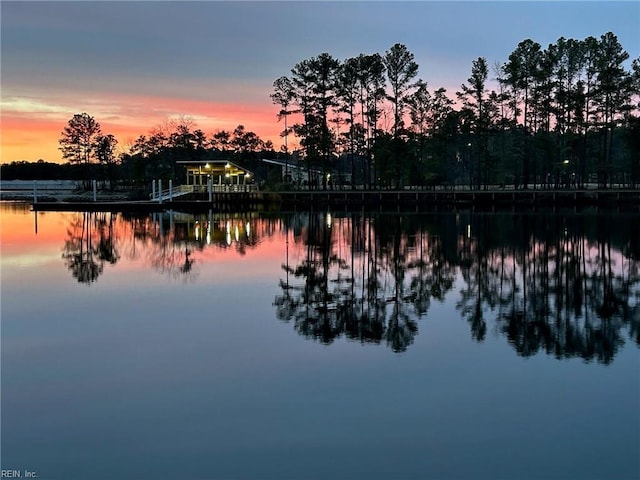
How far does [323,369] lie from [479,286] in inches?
339

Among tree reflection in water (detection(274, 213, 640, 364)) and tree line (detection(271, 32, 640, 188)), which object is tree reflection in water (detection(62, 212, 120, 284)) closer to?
tree reflection in water (detection(274, 213, 640, 364))

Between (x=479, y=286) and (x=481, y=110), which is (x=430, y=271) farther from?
(x=481, y=110)

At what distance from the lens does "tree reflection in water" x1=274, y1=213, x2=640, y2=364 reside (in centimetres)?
1207

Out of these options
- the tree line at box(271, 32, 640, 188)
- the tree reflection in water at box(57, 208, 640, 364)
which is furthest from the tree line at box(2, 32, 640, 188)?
the tree reflection in water at box(57, 208, 640, 364)

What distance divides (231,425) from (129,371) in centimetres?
279

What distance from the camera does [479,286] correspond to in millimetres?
17203

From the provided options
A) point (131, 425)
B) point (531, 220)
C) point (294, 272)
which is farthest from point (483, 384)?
point (531, 220)

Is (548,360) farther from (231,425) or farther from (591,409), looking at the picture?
(231,425)

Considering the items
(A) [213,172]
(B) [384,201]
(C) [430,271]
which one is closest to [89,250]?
(C) [430,271]

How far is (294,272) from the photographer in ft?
65.6

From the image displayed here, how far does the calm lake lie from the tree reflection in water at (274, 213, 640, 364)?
0.08 metres

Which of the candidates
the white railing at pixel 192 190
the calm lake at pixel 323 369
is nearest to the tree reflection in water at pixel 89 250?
the calm lake at pixel 323 369

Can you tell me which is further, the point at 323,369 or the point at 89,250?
the point at 89,250

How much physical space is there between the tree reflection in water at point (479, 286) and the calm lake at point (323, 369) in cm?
8
